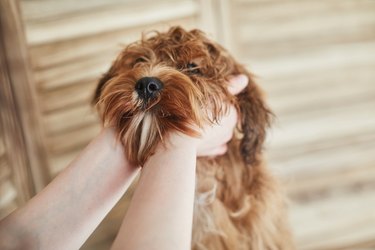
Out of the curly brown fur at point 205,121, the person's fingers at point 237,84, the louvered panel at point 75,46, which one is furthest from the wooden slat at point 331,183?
the louvered panel at point 75,46

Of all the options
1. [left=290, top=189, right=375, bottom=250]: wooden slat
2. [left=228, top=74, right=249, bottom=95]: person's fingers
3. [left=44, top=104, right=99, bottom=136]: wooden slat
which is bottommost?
[left=290, top=189, right=375, bottom=250]: wooden slat

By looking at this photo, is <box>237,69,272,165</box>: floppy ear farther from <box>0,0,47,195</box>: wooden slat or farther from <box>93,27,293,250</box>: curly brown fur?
<box>0,0,47,195</box>: wooden slat

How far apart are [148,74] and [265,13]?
3.16 ft

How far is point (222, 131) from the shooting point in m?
1.34

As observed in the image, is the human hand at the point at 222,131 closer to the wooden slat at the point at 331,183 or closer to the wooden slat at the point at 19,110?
the wooden slat at the point at 19,110

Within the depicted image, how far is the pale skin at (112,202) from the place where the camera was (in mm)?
907

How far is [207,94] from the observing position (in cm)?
126

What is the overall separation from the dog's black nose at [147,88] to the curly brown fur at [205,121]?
0.01 m

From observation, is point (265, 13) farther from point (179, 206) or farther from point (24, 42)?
point (179, 206)

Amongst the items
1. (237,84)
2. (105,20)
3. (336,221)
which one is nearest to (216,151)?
(237,84)

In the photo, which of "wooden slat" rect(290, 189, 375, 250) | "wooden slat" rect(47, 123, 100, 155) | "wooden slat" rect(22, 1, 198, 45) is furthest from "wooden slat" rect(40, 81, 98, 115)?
"wooden slat" rect(290, 189, 375, 250)

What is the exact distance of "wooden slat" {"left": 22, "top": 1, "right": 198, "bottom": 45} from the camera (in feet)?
5.50

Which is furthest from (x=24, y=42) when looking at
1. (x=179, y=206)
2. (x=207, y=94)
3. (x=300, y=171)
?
(x=300, y=171)

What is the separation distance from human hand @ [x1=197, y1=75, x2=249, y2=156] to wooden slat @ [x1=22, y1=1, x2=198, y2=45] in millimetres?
551
